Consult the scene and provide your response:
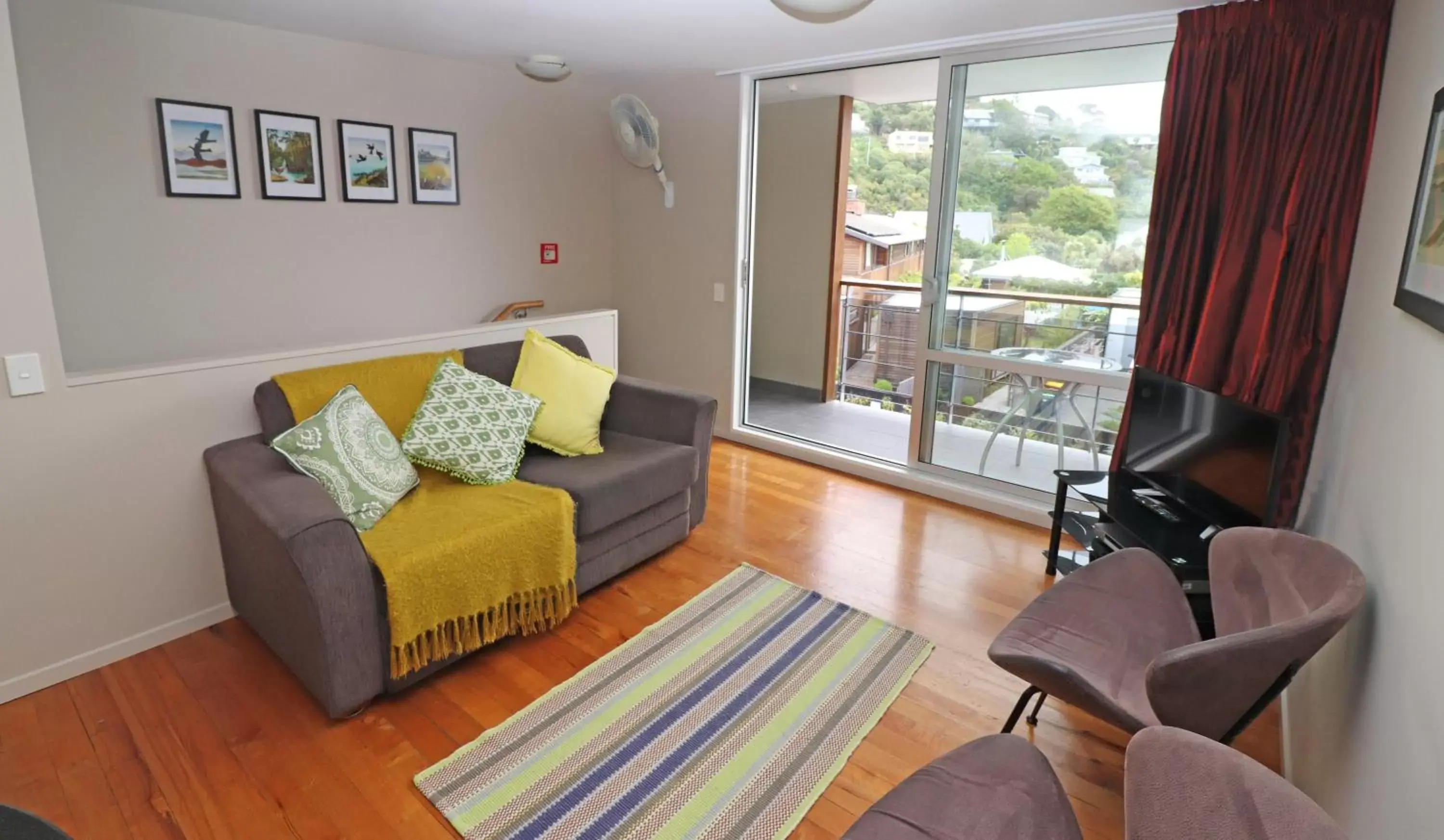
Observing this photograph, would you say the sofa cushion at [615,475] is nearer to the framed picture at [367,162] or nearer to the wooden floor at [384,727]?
the wooden floor at [384,727]

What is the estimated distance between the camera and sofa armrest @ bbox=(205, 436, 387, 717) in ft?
6.56

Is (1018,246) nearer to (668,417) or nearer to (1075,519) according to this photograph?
(1075,519)

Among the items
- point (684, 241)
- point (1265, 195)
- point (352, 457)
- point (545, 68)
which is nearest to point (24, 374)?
point (352, 457)

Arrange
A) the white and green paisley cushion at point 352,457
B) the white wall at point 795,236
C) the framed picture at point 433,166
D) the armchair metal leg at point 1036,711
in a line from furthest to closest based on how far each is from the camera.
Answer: the white wall at point 795,236, the framed picture at point 433,166, the white and green paisley cushion at point 352,457, the armchair metal leg at point 1036,711

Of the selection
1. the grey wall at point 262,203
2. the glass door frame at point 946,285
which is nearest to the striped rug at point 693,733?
the glass door frame at point 946,285

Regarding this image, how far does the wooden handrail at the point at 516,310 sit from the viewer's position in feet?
14.8

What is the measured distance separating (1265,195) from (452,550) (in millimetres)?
3033

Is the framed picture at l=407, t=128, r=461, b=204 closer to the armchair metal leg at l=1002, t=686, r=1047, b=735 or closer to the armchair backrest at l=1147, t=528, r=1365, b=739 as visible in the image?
the armchair metal leg at l=1002, t=686, r=1047, b=735

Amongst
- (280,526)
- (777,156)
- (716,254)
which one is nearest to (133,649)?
(280,526)

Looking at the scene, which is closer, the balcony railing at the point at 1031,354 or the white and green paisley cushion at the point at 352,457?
the white and green paisley cushion at the point at 352,457

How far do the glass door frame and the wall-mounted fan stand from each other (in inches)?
62.6

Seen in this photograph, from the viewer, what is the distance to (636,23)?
321 centimetres

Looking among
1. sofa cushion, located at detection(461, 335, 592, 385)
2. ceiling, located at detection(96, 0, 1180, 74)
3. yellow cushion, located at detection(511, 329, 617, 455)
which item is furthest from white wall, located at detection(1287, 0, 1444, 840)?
sofa cushion, located at detection(461, 335, 592, 385)

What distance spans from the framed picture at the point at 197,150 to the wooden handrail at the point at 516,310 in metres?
1.50
